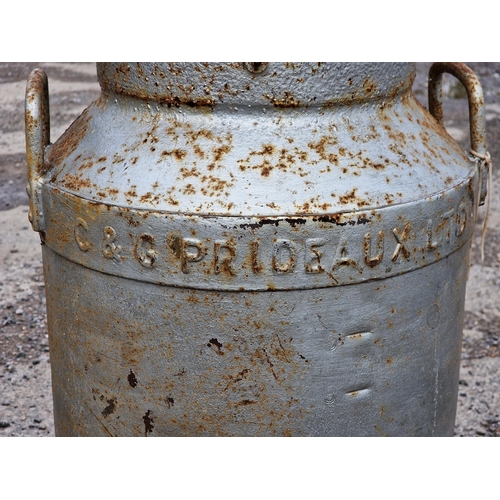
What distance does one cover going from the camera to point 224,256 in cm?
140

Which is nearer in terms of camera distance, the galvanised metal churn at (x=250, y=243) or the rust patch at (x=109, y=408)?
the galvanised metal churn at (x=250, y=243)

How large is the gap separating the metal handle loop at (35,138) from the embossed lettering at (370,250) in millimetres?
675

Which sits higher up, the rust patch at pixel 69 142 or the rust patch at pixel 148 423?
the rust patch at pixel 69 142

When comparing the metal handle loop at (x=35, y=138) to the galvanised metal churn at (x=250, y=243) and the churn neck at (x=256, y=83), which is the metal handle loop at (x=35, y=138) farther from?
the churn neck at (x=256, y=83)

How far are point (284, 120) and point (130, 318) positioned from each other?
0.48 m

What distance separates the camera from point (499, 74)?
6.96 m

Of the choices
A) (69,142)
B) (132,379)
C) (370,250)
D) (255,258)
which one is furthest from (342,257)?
(69,142)

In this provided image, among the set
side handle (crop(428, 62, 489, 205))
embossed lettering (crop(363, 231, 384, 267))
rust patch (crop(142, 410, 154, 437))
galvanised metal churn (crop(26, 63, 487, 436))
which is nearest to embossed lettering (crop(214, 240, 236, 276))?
galvanised metal churn (crop(26, 63, 487, 436))

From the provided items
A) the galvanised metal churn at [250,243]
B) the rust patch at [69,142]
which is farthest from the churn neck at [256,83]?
the rust patch at [69,142]

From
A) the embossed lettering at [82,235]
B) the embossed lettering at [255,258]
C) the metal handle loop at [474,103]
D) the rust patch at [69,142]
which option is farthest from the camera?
the metal handle loop at [474,103]

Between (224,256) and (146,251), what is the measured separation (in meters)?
0.15

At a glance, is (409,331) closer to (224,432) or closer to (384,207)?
(384,207)

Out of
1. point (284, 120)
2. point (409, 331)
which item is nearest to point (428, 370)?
point (409, 331)

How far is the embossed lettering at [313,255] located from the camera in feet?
4.59
